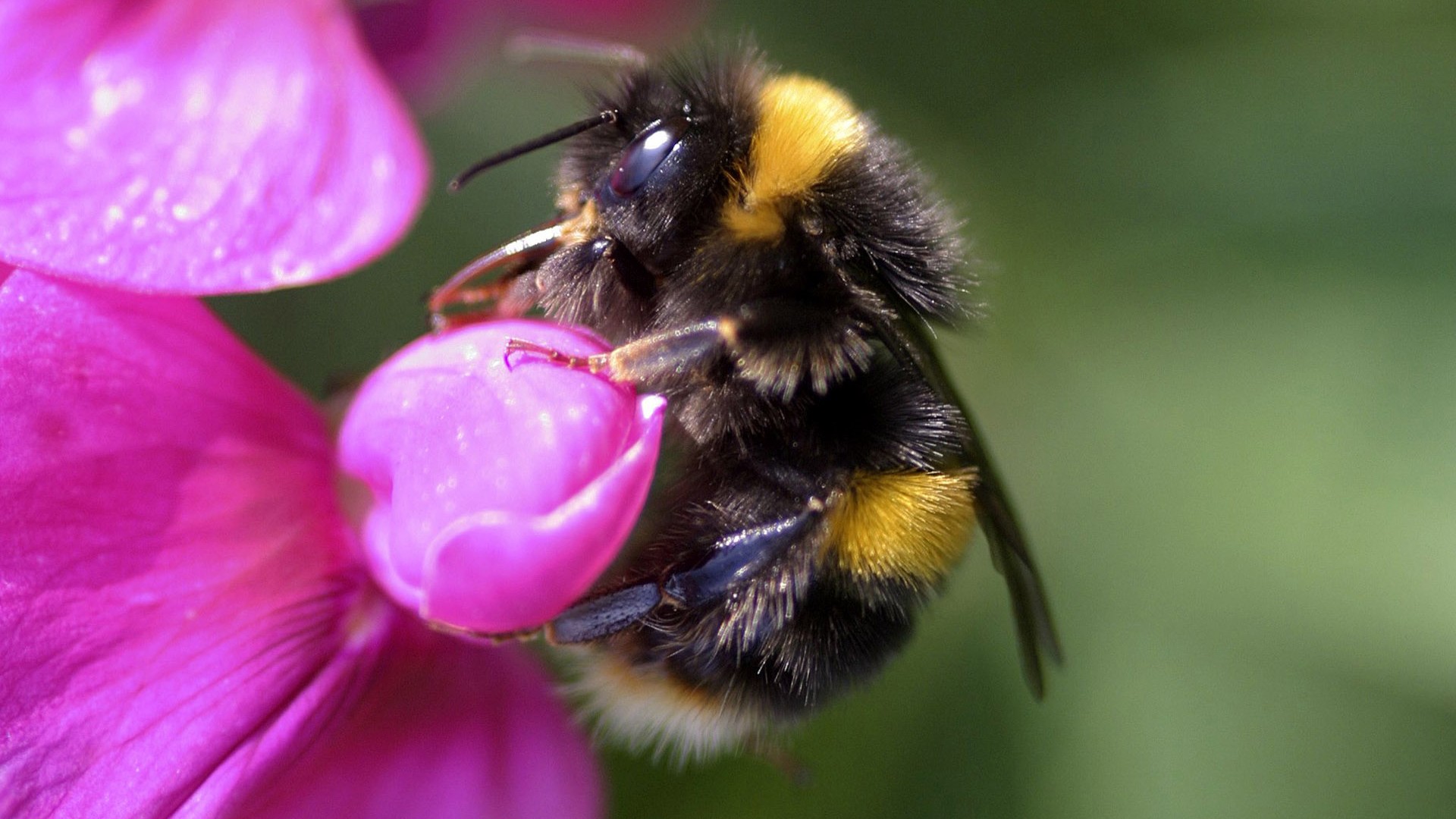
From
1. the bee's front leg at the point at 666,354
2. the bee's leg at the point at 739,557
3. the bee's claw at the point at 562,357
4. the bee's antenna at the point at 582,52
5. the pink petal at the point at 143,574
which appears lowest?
the pink petal at the point at 143,574

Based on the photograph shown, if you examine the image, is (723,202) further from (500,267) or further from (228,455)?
(228,455)

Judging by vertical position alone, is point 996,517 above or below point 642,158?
below

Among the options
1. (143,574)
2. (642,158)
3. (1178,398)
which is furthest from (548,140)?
(1178,398)

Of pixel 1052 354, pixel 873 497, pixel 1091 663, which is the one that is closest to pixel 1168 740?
pixel 1091 663

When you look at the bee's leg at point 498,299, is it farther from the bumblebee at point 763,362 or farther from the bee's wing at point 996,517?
the bee's wing at point 996,517

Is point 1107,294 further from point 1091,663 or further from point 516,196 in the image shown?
point 516,196

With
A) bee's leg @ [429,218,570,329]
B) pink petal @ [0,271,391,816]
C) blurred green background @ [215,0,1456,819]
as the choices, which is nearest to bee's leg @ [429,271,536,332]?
bee's leg @ [429,218,570,329]

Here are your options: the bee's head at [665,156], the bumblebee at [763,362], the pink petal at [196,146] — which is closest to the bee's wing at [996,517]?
the bumblebee at [763,362]
